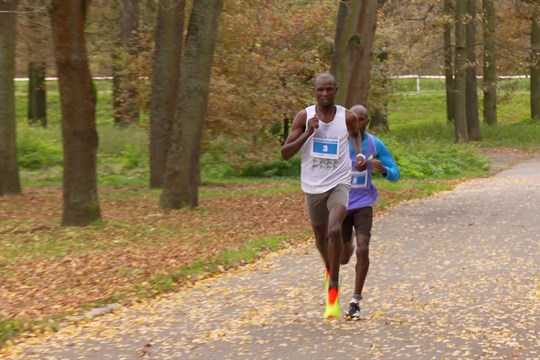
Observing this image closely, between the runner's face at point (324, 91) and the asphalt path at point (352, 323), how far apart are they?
1821mm

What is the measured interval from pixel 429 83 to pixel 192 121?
53.8 meters

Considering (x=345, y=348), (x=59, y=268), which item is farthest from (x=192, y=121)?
(x=345, y=348)

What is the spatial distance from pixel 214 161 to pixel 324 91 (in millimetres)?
17903

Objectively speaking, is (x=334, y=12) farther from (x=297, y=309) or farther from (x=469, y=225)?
(x=297, y=309)

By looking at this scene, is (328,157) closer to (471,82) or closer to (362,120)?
(362,120)

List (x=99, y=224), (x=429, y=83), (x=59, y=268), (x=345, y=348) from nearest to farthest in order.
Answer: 1. (x=345, y=348)
2. (x=59, y=268)
3. (x=99, y=224)
4. (x=429, y=83)

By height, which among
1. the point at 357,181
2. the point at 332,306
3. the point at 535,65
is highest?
the point at 535,65

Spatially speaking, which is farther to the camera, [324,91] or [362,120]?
[362,120]

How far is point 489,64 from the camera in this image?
140 feet

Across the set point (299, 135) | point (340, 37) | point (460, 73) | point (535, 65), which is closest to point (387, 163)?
point (299, 135)

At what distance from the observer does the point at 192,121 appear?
16.8 m

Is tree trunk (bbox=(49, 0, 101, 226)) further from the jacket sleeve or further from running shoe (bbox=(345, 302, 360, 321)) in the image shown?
running shoe (bbox=(345, 302, 360, 321))

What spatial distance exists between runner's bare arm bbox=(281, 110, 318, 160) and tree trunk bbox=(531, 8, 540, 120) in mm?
29629

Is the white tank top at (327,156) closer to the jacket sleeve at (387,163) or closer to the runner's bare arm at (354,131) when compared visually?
the runner's bare arm at (354,131)
